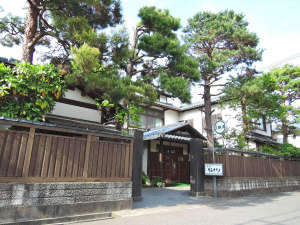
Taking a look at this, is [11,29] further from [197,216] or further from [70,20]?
[197,216]

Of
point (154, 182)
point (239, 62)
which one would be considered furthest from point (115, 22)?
point (154, 182)

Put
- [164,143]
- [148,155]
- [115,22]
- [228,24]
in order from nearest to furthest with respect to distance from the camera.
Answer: [115,22], [228,24], [148,155], [164,143]

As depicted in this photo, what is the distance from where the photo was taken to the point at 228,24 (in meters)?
13.2

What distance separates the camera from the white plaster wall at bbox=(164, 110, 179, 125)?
21223 millimetres

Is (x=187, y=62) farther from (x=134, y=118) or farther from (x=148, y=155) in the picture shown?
(x=148, y=155)

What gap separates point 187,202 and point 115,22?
8158 mm

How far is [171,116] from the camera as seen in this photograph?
21953mm

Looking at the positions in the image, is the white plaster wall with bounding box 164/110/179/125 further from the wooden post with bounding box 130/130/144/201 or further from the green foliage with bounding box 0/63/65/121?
the green foliage with bounding box 0/63/65/121

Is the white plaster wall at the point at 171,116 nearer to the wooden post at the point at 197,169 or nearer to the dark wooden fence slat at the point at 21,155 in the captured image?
the wooden post at the point at 197,169

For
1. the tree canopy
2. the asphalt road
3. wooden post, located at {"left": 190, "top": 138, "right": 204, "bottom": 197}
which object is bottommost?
the asphalt road

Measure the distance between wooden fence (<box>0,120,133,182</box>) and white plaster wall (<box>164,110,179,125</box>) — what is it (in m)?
14.0

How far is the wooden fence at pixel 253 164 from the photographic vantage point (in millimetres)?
10547

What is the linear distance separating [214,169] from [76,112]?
7.68 metres

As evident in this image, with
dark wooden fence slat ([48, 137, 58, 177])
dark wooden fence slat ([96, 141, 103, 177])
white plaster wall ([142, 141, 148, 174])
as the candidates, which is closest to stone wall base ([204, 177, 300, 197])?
white plaster wall ([142, 141, 148, 174])
